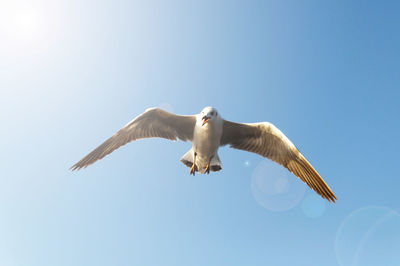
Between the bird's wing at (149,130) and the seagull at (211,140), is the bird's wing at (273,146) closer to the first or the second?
the seagull at (211,140)

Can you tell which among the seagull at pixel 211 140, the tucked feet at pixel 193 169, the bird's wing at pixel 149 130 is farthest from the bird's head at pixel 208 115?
the tucked feet at pixel 193 169

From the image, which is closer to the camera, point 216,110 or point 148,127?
point 216,110

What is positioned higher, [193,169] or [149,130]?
[149,130]

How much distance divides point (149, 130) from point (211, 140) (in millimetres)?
2698

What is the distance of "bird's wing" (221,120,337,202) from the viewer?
976 centimetres

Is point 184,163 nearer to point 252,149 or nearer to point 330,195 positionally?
point 252,149

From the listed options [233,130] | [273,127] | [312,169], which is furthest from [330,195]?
[233,130]

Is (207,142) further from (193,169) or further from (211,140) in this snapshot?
(193,169)

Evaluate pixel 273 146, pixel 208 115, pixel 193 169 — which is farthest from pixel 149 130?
pixel 273 146

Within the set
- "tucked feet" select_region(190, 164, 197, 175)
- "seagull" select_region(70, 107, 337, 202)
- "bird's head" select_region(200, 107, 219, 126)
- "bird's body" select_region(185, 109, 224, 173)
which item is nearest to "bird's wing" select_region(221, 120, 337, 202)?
"seagull" select_region(70, 107, 337, 202)

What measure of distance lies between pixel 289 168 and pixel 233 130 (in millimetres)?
2531

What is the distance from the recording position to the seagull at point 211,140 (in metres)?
9.64

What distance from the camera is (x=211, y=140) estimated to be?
941cm

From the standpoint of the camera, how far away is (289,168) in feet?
33.3
